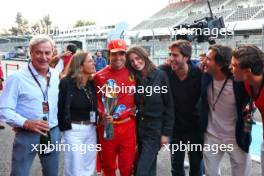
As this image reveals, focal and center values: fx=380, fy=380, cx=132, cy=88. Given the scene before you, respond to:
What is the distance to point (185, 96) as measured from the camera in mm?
4223

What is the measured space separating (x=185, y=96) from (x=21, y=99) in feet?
6.04

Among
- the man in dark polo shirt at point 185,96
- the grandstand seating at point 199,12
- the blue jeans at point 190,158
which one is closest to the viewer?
the man in dark polo shirt at point 185,96

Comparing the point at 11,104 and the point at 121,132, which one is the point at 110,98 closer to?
the point at 121,132

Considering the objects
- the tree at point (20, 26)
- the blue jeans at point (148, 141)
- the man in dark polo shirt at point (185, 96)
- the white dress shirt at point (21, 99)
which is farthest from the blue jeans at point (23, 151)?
the tree at point (20, 26)

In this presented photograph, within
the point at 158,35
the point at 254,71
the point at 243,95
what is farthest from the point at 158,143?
the point at 158,35

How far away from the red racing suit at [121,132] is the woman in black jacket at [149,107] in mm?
Result: 85

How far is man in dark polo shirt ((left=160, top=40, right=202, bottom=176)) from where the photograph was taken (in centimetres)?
418

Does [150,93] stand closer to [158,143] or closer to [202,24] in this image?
[158,143]

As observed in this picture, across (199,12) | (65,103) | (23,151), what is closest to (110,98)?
(65,103)

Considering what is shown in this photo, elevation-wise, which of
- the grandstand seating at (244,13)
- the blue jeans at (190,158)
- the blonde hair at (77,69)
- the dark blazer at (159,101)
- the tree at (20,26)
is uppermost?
the tree at (20,26)

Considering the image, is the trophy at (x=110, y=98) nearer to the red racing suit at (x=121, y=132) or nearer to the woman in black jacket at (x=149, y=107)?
the red racing suit at (x=121, y=132)

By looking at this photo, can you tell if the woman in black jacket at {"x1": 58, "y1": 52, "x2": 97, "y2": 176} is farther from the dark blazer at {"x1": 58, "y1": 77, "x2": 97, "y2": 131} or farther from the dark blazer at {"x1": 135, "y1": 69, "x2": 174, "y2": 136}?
the dark blazer at {"x1": 135, "y1": 69, "x2": 174, "y2": 136}

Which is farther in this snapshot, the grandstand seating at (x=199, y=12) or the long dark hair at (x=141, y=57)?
the grandstand seating at (x=199, y=12)

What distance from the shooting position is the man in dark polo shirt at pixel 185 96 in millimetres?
4176
